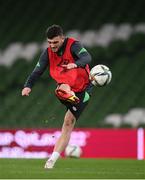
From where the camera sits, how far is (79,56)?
27.3 ft

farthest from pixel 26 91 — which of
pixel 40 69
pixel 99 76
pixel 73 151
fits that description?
pixel 73 151

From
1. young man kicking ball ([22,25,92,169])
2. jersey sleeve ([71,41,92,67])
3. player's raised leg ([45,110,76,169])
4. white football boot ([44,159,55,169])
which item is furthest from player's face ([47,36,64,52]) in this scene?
white football boot ([44,159,55,169])

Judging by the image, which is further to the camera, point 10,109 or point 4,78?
point 4,78

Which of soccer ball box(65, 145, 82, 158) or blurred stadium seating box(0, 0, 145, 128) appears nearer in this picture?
soccer ball box(65, 145, 82, 158)

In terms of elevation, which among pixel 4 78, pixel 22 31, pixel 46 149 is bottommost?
pixel 46 149

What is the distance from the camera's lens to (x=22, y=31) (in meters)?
20.1

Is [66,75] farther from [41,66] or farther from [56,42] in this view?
[56,42]

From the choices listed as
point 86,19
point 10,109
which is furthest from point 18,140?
point 86,19

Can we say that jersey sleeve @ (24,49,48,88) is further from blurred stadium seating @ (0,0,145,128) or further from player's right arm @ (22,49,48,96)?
blurred stadium seating @ (0,0,145,128)

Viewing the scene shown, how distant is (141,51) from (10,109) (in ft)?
11.6

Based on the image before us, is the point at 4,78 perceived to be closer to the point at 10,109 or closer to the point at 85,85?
the point at 10,109

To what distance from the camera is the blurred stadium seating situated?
16781 mm

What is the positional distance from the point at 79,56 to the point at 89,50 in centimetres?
1042

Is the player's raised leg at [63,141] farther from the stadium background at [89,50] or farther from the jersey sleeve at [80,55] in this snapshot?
the stadium background at [89,50]
